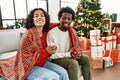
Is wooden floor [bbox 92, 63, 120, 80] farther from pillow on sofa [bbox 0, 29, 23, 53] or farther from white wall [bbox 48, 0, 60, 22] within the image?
white wall [bbox 48, 0, 60, 22]

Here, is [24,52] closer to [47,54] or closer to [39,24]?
[47,54]

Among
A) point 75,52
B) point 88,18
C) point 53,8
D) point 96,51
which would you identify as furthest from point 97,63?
point 53,8

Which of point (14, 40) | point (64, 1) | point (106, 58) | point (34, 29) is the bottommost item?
point (106, 58)

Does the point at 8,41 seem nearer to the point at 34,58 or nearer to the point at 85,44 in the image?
the point at 34,58

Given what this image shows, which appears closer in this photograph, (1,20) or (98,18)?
(98,18)

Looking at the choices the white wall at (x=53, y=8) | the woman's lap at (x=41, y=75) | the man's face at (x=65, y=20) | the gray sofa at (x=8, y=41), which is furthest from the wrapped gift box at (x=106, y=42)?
the white wall at (x=53, y=8)

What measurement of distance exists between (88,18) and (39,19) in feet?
7.06

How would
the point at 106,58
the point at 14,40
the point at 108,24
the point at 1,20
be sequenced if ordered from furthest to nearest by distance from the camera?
the point at 108,24
the point at 1,20
the point at 106,58
the point at 14,40

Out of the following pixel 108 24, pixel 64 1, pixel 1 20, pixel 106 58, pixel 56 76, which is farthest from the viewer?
pixel 64 1

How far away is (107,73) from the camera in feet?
9.16

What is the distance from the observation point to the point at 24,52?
153 cm

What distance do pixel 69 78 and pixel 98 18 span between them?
91.5 inches

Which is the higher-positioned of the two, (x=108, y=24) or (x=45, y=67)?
(x=108, y=24)

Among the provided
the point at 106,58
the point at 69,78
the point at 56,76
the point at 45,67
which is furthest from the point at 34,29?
the point at 106,58
